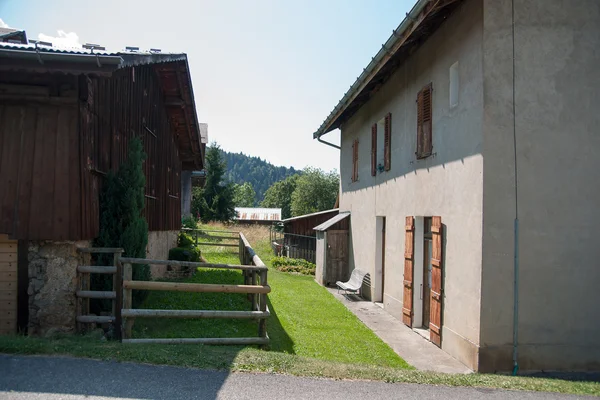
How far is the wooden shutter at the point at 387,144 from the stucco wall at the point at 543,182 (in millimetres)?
4945

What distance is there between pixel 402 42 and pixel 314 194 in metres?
56.3

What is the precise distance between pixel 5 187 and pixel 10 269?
1.08 m

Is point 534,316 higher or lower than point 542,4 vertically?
lower

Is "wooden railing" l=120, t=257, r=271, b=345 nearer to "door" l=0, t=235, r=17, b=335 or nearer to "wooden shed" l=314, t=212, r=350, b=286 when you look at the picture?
"door" l=0, t=235, r=17, b=335

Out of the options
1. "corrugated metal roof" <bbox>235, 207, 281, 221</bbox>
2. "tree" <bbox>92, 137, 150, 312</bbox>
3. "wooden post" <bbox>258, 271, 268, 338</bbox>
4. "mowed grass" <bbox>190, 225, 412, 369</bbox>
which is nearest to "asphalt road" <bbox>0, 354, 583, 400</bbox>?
"wooden post" <bbox>258, 271, 268, 338</bbox>

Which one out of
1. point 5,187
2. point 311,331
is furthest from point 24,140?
point 311,331

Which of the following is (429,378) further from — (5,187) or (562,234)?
(5,187)

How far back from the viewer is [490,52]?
725cm

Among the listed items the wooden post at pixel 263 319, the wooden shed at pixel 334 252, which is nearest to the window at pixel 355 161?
the wooden shed at pixel 334 252

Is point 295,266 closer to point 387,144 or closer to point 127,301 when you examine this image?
point 387,144

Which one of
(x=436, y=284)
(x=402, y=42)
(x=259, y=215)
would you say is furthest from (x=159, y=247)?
(x=259, y=215)

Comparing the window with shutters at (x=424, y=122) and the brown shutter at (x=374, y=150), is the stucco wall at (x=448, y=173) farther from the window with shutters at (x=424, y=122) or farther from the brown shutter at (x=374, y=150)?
the brown shutter at (x=374, y=150)

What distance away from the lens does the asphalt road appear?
437cm

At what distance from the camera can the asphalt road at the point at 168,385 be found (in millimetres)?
4367
